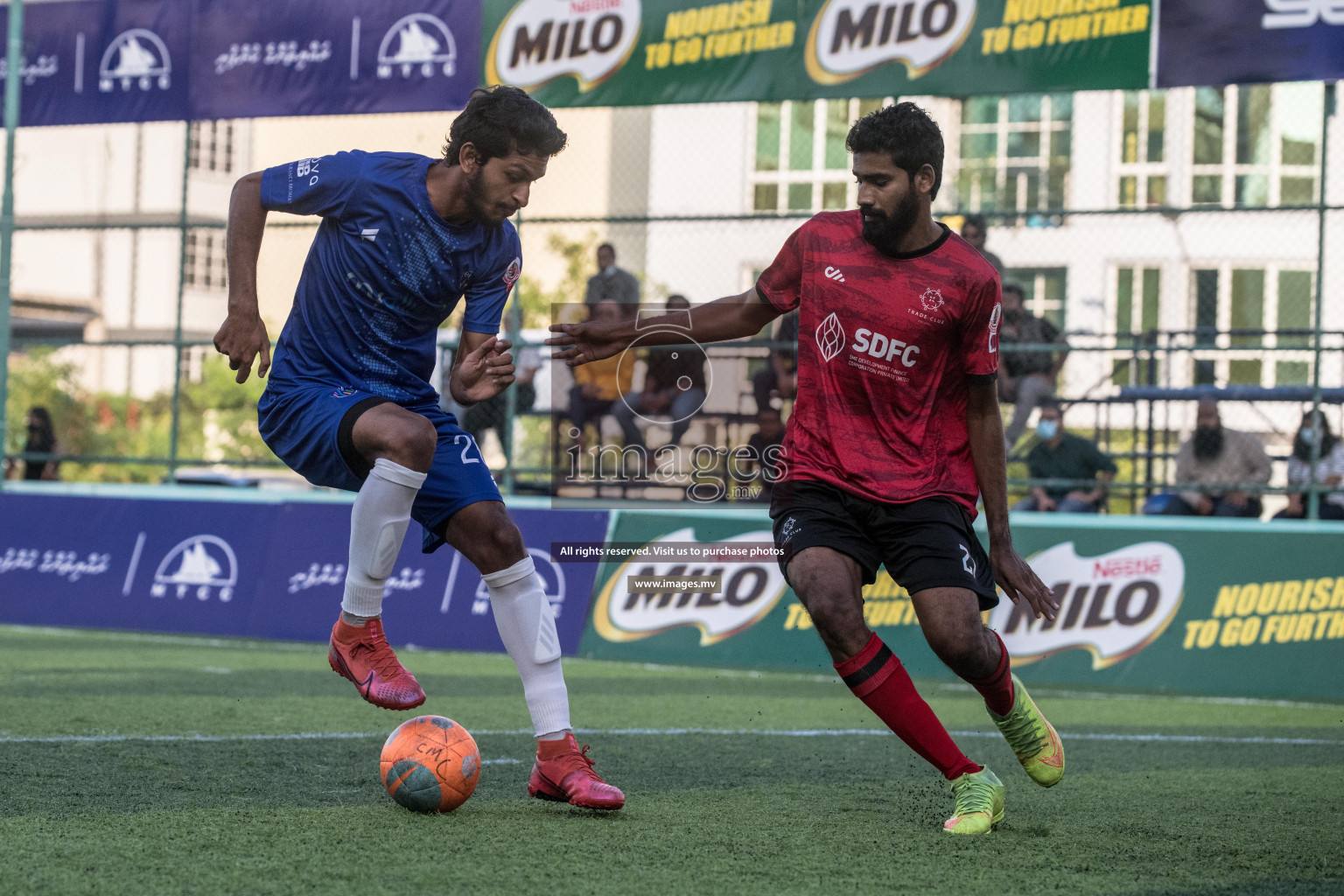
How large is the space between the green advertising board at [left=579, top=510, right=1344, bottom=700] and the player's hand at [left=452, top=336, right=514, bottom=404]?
17.4ft

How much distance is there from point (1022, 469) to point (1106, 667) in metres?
2.59

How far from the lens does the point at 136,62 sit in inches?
480

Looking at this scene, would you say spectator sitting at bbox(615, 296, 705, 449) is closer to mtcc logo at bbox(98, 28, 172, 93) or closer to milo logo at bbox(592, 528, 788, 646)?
milo logo at bbox(592, 528, 788, 646)

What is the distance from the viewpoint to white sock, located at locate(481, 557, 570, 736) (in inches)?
184

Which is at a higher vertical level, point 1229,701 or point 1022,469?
point 1022,469

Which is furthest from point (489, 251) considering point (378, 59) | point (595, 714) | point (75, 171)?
point (75, 171)

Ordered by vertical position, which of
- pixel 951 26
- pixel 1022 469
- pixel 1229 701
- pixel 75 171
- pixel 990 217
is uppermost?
pixel 75 171

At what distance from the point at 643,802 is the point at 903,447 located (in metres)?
1.38

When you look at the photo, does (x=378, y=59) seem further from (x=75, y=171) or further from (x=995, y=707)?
(x=75, y=171)

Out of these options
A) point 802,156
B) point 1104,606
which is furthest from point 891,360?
point 802,156

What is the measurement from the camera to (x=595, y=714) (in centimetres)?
716

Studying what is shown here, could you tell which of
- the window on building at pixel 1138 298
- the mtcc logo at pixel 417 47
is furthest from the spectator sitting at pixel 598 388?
the window on building at pixel 1138 298

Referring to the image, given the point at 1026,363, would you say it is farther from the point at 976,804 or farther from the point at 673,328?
the point at 976,804

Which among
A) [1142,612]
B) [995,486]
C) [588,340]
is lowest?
[1142,612]
